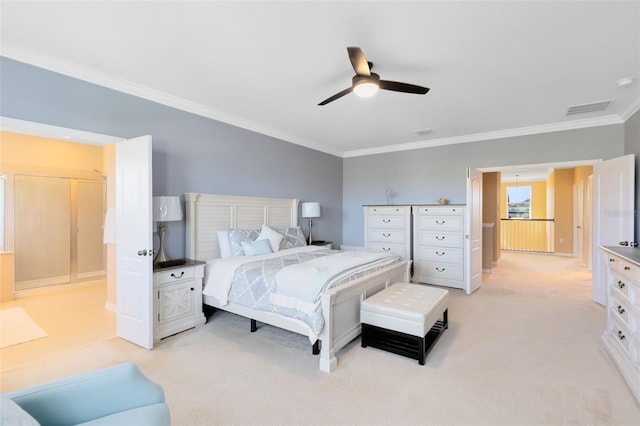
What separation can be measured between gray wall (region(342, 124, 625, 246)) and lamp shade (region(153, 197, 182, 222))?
13.5 feet

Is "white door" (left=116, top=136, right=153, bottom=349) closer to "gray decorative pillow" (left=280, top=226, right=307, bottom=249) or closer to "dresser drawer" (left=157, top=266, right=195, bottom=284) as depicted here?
"dresser drawer" (left=157, top=266, right=195, bottom=284)

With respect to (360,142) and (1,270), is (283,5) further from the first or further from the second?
(1,270)

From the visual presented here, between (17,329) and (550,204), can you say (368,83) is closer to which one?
(17,329)

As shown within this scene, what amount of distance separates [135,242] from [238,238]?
1.24 m

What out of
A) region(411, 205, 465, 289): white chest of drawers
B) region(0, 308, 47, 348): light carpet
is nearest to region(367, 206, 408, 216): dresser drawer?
region(411, 205, 465, 289): white chest of drawers

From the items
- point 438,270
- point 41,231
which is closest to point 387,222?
point 438,270

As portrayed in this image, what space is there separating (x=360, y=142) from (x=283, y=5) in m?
4.01

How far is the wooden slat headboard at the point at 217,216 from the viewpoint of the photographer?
3.79 metres

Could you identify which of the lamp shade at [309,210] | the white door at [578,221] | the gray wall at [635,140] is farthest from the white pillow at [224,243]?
the white door at [578,221]

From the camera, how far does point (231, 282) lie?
10.8 ft

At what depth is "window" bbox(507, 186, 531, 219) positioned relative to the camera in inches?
429

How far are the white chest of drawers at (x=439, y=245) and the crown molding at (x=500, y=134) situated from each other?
1.29 meters

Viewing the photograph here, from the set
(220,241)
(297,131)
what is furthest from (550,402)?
(297,131)

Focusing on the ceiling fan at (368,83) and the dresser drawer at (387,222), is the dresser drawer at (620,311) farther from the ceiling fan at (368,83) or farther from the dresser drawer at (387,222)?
the dresser drawer at (387,222)
